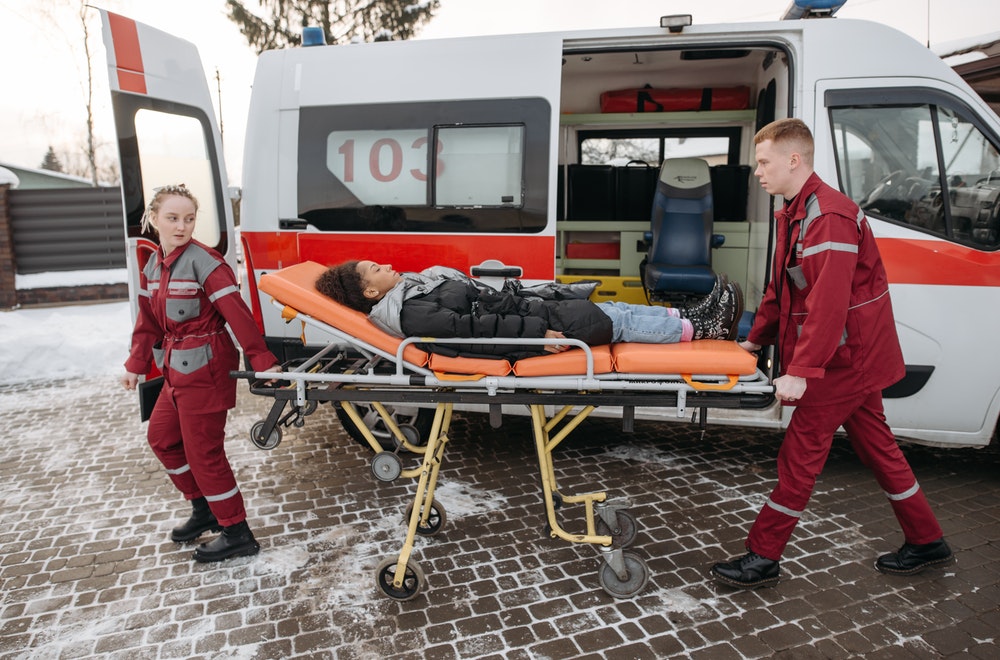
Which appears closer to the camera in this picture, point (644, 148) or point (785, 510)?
point (785, 510)

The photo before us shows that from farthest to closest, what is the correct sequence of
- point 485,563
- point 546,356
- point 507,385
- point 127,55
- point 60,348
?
point 60,348, point 127,55, point 485,563, point 546,356, point 507,385

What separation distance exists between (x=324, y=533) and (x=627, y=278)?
3980 millimetres

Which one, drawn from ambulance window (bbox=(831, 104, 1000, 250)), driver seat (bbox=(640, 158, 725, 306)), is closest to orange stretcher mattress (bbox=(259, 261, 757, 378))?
ambulance window (bbox=(831, 104, 1000, 250))

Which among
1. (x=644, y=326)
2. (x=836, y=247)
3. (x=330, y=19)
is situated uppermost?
(x=330, y=19)

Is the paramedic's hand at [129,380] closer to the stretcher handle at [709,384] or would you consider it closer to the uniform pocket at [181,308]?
the uniform pocket at [181,308]

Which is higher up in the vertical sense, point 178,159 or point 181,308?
point 178,159

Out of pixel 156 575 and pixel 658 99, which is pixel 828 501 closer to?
pixel 156 575

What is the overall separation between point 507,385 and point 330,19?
1287cm

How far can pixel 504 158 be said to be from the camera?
14.1 ft

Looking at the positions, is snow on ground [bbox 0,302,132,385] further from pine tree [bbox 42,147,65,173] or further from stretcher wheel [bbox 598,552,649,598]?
pine tree [bbox 42,147,65,173]

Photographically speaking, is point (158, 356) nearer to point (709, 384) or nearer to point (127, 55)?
point (127, 55)

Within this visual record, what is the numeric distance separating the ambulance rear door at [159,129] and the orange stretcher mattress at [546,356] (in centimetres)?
140

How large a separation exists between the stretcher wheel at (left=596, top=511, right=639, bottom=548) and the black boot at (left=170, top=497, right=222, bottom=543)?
2.13 metres

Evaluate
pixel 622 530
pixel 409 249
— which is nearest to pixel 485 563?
pixel 622 530
